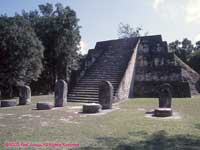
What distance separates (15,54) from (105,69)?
8017mm

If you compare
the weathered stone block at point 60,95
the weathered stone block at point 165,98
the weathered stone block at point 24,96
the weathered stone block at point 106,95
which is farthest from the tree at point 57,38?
the weathered stone block at point 165,98

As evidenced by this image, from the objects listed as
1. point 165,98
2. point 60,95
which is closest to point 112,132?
point 165,98

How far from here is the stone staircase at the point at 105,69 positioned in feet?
52.1

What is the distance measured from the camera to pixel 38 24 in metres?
28.1

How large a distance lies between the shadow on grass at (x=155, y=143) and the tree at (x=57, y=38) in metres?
22.9

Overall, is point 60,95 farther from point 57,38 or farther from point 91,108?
point 57,38

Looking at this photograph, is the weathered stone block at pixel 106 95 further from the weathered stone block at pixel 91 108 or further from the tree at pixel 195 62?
the tree at pixel 195 62

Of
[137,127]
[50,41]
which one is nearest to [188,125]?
[137,127]

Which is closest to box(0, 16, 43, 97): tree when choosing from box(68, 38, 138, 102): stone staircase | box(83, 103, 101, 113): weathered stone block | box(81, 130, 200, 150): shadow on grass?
box(68, 38, 138, 102): stone staircase

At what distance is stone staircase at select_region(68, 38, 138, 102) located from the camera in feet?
52.1

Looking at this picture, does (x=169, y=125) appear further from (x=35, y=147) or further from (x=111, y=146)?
(x=35, y=147)

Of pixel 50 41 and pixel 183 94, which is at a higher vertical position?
pixel 50 41

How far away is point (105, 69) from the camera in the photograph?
18.8m

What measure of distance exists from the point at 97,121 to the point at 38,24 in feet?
73.5
